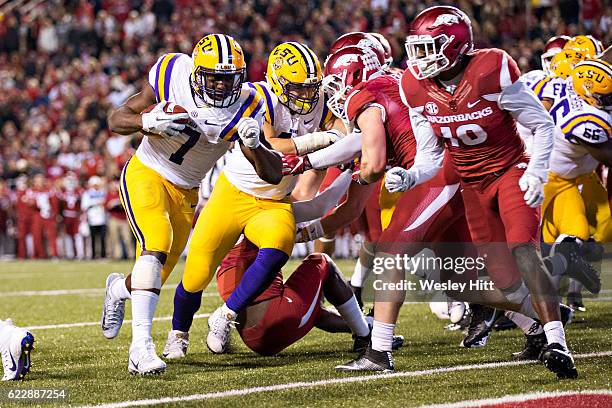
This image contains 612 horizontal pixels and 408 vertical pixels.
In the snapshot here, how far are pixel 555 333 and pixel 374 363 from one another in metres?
0.80

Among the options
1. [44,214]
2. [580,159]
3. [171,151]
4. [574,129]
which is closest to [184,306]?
[171,151]

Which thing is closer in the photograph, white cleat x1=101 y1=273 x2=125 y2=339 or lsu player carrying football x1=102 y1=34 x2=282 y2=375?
lsu player carrying football x1=102 y1=34 x2=282 y2=375

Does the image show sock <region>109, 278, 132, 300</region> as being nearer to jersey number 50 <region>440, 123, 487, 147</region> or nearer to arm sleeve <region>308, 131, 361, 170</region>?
arm sleeve <region>308, 131, 361, 170</region>

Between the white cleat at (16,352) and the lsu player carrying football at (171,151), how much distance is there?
46cm

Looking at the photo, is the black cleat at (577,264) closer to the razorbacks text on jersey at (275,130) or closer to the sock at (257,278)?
the razorbacks text on jersey at (275,130)

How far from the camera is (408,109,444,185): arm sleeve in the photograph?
4496mm

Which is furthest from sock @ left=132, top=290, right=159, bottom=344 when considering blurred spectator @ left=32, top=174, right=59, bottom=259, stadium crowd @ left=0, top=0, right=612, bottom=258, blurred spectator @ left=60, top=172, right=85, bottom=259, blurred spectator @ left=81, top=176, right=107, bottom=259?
blurred spectator @ left=32, top=174, right=59, bottom=259

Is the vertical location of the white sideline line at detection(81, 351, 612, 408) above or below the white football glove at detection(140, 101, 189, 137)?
below

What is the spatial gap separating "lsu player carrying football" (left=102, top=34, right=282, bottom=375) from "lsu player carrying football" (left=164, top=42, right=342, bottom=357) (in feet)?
0.49

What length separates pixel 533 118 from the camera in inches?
167

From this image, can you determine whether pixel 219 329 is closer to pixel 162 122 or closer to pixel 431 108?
pixel 162 122

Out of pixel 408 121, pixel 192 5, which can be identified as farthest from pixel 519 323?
pixel 192 5

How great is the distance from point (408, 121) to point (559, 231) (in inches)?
76.1

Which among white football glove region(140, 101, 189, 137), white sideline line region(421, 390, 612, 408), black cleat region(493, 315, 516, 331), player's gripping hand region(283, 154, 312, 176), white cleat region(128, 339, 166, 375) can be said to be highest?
Answer: white football glove region(140, 101, 189, 137)
